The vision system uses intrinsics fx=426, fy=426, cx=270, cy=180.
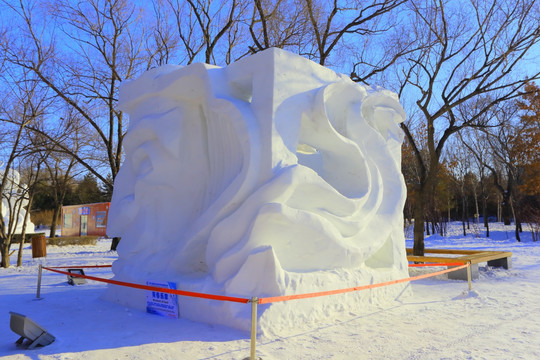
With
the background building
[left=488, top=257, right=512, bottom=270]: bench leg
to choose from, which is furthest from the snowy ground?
the background building

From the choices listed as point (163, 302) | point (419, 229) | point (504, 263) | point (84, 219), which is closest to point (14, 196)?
point (84, 219)

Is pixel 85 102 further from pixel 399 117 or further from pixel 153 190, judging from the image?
pixel 399 117

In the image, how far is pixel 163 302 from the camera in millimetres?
5605

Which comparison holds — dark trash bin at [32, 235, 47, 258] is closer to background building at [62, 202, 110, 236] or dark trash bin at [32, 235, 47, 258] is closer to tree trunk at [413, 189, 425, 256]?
background building at [62, 202, 110, 236]

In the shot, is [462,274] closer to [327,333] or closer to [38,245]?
[327,333]

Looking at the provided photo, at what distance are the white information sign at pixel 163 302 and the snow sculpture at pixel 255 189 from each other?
134mm

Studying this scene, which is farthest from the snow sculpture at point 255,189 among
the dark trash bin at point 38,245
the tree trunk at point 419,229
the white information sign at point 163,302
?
the dark trash bin at point 38,245

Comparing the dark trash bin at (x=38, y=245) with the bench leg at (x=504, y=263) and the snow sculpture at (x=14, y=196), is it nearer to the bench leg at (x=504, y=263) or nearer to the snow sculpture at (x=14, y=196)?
the snow sculpture at (x=14, y=196)

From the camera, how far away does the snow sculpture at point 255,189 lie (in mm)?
5160

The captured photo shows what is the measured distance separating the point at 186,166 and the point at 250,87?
1.49m

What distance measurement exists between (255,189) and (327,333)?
1899mm

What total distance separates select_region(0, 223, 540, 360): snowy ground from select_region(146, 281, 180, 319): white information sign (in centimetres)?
12

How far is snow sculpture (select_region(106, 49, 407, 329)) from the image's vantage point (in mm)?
5160

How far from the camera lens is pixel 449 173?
95.8 ft
